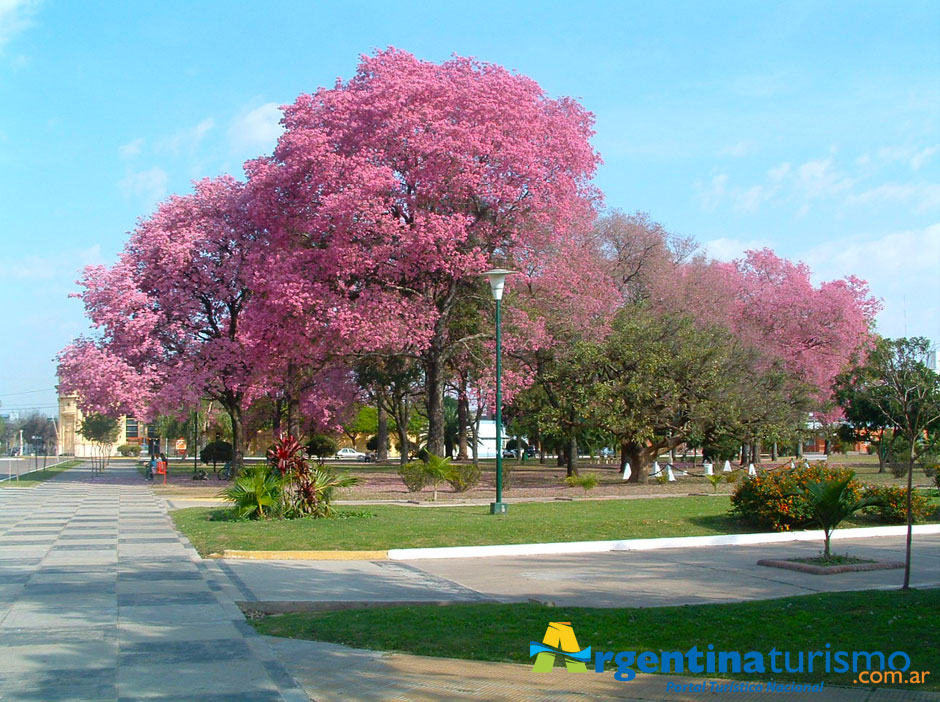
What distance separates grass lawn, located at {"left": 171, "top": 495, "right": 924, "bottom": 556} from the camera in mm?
14359

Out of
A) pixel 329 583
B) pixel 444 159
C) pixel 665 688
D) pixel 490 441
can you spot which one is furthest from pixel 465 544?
pixel 490 441

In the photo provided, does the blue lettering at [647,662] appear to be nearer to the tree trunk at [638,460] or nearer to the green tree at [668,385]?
the green tree at [668,385]

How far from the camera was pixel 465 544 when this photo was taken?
14.2 meters

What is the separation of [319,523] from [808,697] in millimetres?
12478

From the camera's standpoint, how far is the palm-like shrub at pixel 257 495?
18.1m

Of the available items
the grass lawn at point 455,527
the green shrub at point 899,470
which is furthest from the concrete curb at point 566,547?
the green shrub at point 899,470

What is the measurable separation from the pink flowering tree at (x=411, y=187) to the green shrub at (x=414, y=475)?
11.7 ft

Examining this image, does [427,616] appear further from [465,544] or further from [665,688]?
[465,544]

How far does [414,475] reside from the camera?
1017 inches

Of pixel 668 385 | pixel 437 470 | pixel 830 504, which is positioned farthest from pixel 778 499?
pixel 668 385

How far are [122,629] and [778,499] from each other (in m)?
12.1

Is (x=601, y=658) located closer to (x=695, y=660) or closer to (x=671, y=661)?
(x=671, y=661)

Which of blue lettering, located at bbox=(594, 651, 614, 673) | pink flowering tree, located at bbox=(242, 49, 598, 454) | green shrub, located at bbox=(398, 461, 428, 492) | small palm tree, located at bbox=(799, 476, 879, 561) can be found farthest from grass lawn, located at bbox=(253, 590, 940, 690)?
pink flowering tree, located at bbox=(242, 49, 598, 454)

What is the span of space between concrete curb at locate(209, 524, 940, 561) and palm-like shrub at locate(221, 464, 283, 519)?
5008mm
